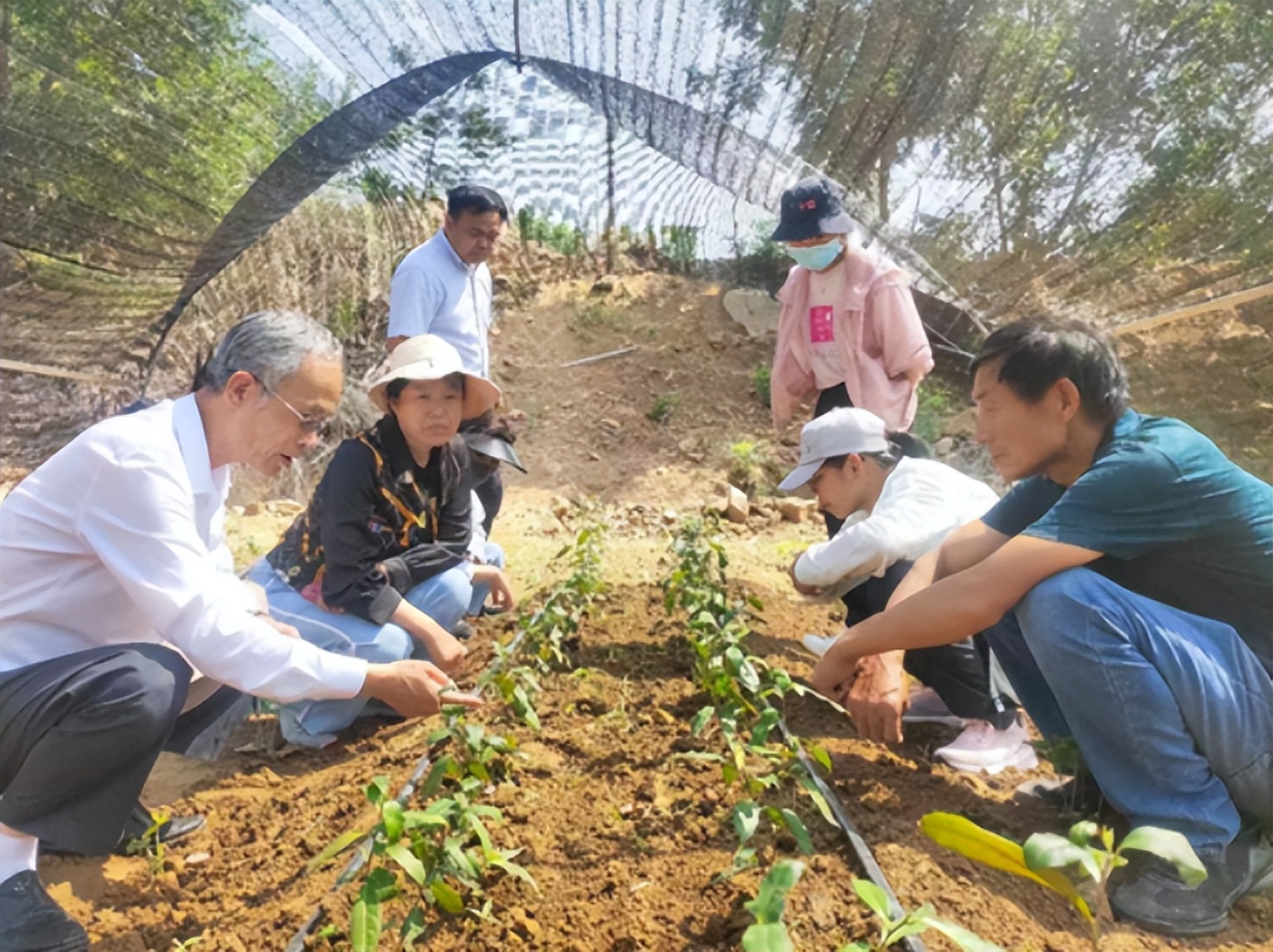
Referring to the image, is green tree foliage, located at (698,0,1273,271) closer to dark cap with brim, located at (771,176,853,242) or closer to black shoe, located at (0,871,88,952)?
dark cap with brim, located at (771,176,853,242)

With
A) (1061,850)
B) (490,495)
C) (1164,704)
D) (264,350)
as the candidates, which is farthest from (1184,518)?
(490,495)

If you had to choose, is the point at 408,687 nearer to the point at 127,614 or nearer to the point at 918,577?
the point at 127,614

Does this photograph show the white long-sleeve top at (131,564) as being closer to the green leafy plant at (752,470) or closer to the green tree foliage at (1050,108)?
the green tree foliage at (1050,108)

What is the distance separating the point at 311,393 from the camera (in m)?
1.63

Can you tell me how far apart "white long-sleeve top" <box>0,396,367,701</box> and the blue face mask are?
7.10ft

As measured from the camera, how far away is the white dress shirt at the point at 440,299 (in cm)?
320

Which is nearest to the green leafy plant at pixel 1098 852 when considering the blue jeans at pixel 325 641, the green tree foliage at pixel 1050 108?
the blue jeans at pixel 325 641

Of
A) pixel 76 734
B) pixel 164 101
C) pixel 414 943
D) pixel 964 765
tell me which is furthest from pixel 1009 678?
pixel 164 101

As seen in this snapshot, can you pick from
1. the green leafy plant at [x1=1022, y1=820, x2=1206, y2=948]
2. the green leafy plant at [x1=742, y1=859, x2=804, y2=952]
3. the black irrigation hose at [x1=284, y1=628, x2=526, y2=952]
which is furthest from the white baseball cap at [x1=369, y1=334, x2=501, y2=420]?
the green leafy plant at [x1=1022, y1=820, x2=1206, y2=948]

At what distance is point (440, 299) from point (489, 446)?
0.68 meters

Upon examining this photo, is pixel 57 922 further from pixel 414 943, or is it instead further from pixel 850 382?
pixel 850 382

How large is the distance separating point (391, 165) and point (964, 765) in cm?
469

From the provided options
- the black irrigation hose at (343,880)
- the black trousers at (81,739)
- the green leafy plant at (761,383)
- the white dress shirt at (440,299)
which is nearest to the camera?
the black irrigation hose at (343,880)

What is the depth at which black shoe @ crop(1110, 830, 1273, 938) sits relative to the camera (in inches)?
57.6
